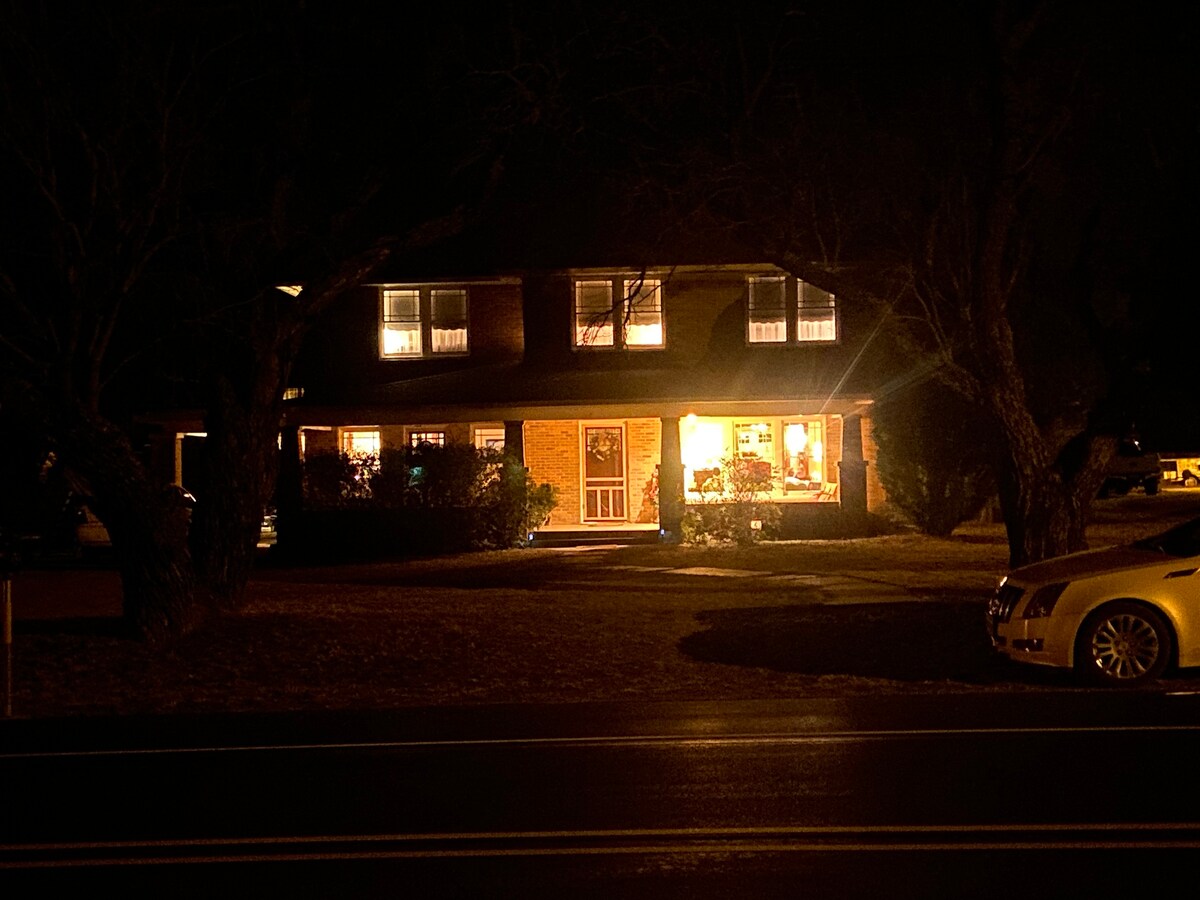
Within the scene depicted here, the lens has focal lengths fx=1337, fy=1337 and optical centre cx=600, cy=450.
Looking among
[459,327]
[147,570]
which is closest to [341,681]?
[147,570]

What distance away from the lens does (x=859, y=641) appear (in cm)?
1434

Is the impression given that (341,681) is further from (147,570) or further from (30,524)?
(30,524)

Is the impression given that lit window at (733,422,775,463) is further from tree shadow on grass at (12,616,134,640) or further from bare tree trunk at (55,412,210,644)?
bare tree trunk at (55,412,210,644)

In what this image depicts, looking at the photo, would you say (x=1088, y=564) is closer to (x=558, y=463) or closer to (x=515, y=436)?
(x=515, y=436)

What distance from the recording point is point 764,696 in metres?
12.2

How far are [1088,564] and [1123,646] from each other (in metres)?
0.78

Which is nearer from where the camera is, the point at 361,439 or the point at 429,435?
the point at 429,435

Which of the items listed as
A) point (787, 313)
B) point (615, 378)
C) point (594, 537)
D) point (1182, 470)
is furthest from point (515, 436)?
point (1182, 470)

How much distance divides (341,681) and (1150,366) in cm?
1045

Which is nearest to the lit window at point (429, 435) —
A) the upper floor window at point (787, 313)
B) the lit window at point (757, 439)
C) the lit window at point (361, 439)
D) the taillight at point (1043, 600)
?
the lit window at point (361, 439)

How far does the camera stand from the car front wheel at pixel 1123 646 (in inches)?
453

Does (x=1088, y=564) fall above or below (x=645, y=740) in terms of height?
above

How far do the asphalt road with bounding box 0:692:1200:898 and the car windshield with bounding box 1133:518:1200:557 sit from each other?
1300 mm

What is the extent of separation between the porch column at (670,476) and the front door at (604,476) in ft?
8.40
